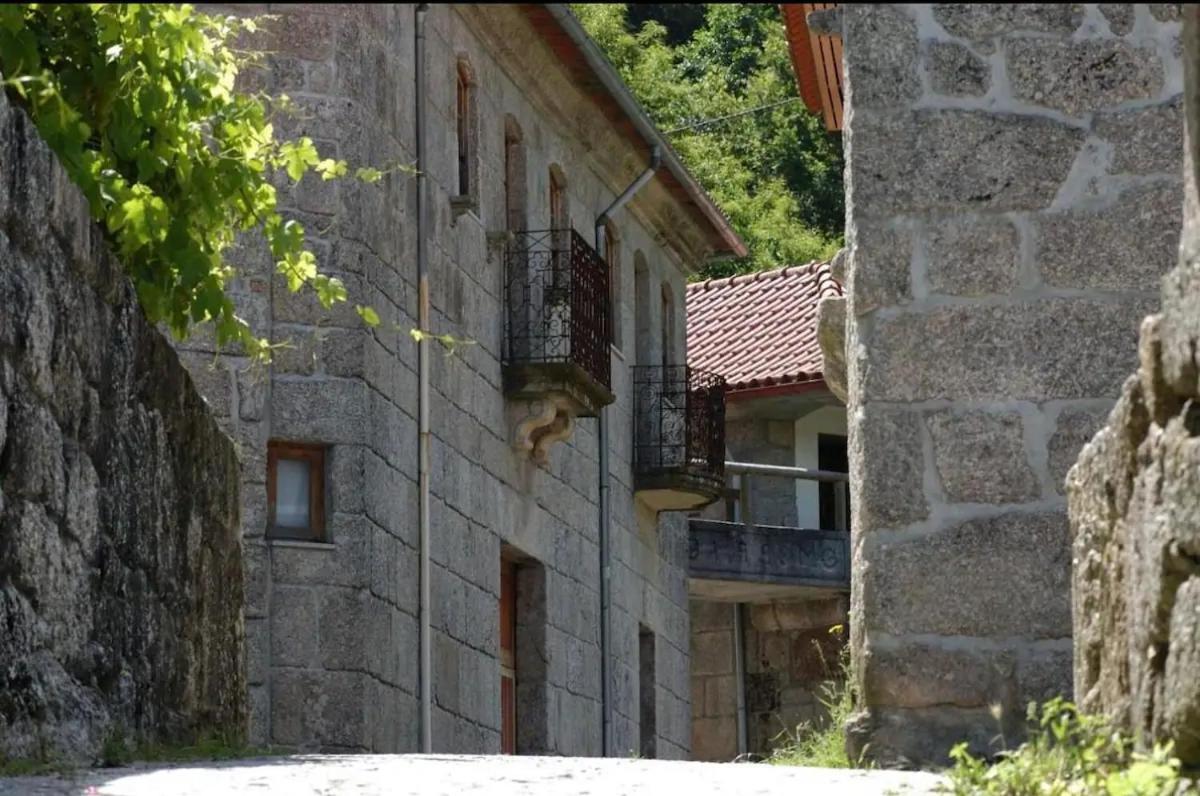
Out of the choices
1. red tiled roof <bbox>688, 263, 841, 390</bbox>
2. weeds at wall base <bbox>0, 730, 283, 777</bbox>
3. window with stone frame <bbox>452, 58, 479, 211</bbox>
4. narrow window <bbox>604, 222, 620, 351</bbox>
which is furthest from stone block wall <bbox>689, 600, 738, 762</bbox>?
weeds at wall base <bbox>0, 730, 283, 777</bbox>

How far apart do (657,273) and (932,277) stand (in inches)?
759

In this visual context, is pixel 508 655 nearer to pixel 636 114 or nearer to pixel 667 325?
pixel 636 114

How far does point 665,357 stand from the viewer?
89.2ft

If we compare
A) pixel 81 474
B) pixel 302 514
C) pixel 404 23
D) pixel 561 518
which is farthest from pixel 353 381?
pixel 81 474

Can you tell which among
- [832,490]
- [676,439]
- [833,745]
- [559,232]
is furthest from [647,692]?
[833,745]

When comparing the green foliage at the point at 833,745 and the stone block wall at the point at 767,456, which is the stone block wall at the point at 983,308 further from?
the stone block wall at the point at 767,456

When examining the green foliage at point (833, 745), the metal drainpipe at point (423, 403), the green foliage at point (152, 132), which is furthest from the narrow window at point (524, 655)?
the green foliage at point (833, 745)

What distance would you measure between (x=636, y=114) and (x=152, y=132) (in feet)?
45.1

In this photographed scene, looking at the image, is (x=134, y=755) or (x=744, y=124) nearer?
(x=134, y=755)

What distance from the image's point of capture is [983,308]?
8.12m

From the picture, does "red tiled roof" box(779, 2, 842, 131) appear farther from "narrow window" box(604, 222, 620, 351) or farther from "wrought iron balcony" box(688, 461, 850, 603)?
"wrought iron balcony" box(688, 461, 850, 603)

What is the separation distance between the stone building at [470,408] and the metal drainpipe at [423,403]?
0.02 m

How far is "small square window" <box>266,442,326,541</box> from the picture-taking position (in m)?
17.5

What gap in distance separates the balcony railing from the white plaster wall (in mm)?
10731
